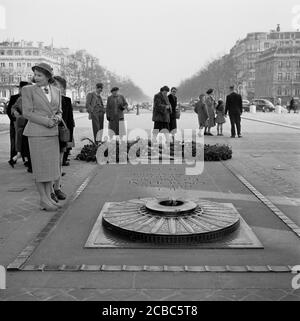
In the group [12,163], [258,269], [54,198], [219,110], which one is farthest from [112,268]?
[219,110]

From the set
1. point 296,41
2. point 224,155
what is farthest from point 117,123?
point 296,41

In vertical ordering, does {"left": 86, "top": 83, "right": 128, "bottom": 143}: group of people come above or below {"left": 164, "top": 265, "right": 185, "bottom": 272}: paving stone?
above

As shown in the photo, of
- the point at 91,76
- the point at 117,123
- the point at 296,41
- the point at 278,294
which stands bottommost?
the point at 278,294

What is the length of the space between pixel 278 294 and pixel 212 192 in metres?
3.91

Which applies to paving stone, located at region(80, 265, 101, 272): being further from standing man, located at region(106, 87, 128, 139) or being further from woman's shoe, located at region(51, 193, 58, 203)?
standing man, located at region(106, 87, 128, 139)

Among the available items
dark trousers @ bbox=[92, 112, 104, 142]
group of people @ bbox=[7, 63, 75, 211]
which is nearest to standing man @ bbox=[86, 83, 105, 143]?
dark trousers @ bbox=[92, 112, 104, 142]

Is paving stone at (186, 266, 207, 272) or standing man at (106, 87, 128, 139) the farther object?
standing man at (106, 87, 128, 139)

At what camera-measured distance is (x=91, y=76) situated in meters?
80.1

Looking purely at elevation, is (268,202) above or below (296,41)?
below

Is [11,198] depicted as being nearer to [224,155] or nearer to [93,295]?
[93,295]

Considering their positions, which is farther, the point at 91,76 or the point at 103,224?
the point at 91,76

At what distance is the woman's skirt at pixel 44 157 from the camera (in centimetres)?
582

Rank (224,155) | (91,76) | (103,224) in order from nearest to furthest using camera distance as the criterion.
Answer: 1. (103,224)
2. (224,155)
3. (91,76)

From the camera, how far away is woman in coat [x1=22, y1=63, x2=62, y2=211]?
5.71 m
